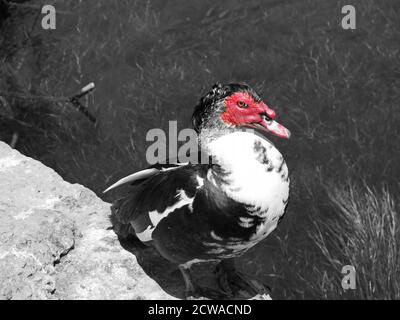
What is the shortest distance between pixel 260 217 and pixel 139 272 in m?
0.73

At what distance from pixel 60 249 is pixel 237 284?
2.73 feet

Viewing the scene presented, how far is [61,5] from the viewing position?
5.92m

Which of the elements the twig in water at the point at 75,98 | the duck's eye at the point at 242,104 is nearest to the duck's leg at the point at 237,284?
the duck's eye at the point at 242,104

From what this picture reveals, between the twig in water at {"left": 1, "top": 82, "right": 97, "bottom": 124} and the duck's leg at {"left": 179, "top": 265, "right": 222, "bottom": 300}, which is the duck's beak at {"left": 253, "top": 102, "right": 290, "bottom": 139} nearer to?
the duck's leg at {"left": 179, "top": 265, "right": 222, "bottom": 300}

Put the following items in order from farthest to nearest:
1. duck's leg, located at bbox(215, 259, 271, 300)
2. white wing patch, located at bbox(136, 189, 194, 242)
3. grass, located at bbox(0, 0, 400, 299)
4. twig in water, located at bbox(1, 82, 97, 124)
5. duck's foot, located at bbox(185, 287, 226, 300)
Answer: twig in water, located at bbox(1, 82, 97, 124) → grass, located at bbox(0, 0, 400, 299) → duck's leg, located at bbox(215, 259, 271, 300) → duck's foot, located at bbox(185, 287, 226, 300) → white wing patch, located at bbox(136, 189, 194, 242)

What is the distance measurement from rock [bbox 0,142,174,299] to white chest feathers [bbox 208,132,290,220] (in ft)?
2.27

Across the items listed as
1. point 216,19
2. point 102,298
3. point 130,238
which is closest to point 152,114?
point 216,19

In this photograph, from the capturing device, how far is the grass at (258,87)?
4.27 meters

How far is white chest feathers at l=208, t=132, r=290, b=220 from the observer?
2580 millimetres

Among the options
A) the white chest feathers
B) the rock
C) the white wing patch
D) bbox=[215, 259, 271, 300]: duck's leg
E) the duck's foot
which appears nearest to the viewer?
the white chest feathers

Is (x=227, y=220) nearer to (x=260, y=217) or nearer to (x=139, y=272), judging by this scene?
(x=260, y=217)

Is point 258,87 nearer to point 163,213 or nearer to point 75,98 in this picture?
point 75,98

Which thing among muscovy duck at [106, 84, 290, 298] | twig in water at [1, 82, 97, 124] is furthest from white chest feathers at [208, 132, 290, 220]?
twig in water at [1, 82, 97, 124]

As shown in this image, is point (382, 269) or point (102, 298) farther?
point (382, 269)
